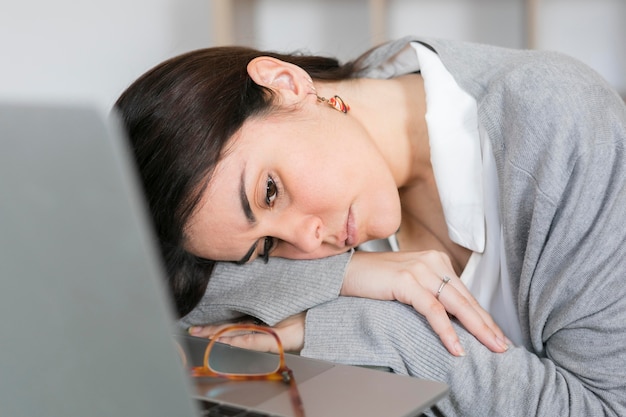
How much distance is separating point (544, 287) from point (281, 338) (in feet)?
1.11

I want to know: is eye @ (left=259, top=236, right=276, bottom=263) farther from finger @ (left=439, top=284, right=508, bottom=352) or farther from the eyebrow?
finger @ (left=439, top=284, right=508, bottom=352)

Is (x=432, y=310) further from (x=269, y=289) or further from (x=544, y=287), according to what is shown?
(x=269, y=289)

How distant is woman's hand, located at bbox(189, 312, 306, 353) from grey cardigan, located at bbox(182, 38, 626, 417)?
0.05 feet

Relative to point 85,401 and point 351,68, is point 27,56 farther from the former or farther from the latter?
point 85,401

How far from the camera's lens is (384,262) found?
3.53 ft

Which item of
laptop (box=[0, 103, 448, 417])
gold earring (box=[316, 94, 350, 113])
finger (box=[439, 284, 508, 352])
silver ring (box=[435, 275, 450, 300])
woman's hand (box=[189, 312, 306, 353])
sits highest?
laptop (box=[0, 103, 448, 417])

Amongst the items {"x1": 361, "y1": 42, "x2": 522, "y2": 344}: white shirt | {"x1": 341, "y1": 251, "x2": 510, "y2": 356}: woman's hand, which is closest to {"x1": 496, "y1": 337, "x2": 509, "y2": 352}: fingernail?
{"x1": 341, "y1": 251, "x2": 510, "y2": 356}: woman's hand

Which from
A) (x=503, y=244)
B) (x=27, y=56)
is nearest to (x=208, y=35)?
Result: (x=27, y=56)

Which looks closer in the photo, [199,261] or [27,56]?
[199,261]

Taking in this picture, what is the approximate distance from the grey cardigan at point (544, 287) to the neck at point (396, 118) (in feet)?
0.64

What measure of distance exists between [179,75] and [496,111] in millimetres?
426

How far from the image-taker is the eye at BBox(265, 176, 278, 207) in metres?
1.02

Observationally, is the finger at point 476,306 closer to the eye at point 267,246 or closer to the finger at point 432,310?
the finger at point 432,310

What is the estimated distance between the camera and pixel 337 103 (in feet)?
3.83
